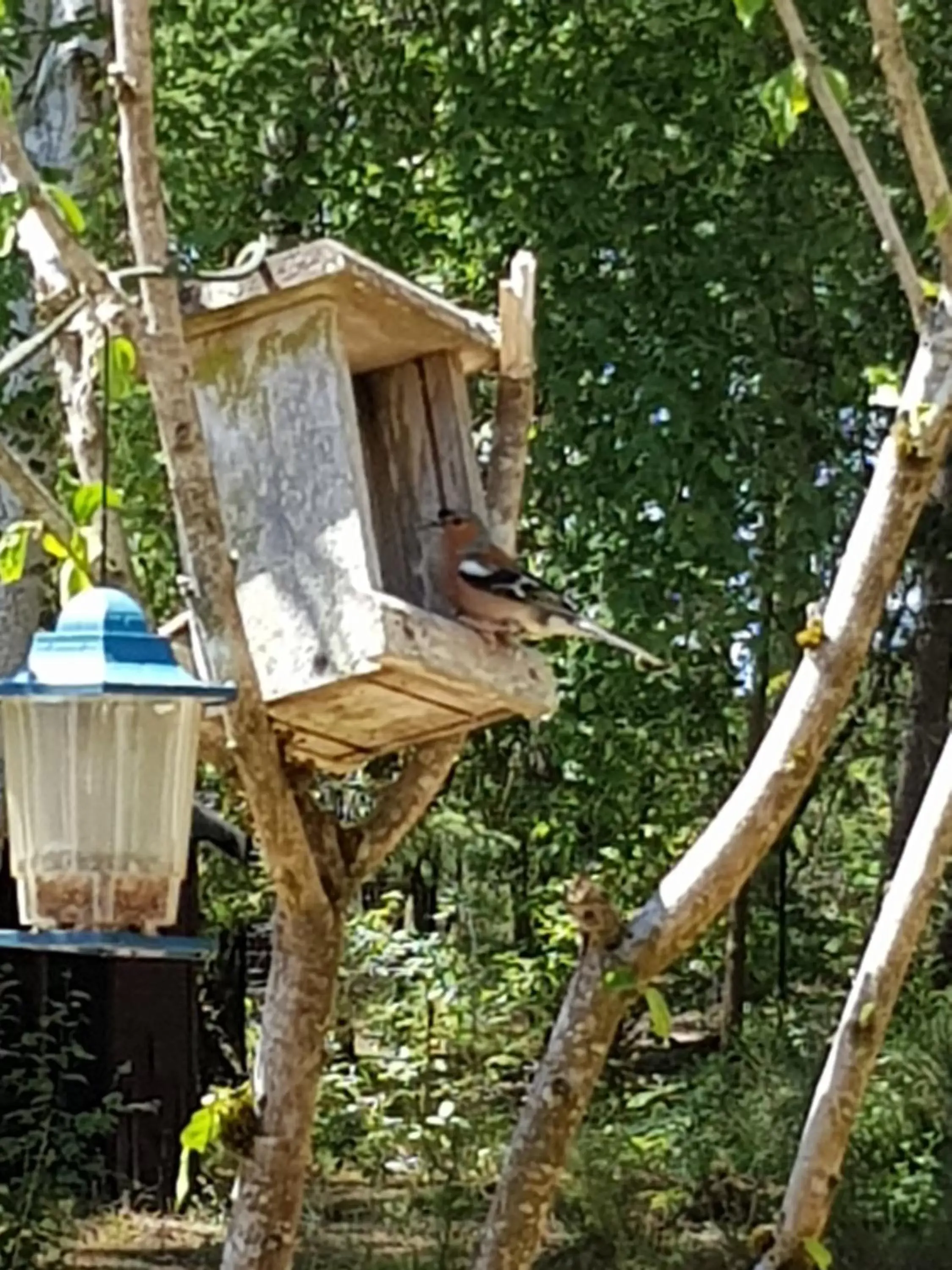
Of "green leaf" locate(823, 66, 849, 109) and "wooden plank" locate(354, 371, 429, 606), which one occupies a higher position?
"green leaf" locate(823, 66, 849, 109)

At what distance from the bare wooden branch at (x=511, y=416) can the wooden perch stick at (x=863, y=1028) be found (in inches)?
25.8

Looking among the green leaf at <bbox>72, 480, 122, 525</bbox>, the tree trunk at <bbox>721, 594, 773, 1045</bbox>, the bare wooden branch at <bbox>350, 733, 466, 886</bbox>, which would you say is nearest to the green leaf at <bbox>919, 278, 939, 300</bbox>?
the bare wooden branch at <bbox>350, 733, 466, 886</bbox>

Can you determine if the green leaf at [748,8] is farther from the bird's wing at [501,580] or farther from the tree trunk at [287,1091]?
the tree trunk at [287,1091]

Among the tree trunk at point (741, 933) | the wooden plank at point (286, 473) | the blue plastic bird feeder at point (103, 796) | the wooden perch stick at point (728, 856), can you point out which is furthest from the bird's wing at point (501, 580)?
the tree trunk at point (741, 933)

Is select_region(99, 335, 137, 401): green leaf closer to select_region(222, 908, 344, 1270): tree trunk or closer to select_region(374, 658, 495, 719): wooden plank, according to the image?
select_region(374, 658, 495, 719): wooden plank

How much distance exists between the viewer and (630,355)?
6.13 m

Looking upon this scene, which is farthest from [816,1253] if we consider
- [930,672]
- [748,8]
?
[930,672]

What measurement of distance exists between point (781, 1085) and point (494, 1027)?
40.5 inches

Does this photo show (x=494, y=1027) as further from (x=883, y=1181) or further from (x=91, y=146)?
(x=91, y=146)

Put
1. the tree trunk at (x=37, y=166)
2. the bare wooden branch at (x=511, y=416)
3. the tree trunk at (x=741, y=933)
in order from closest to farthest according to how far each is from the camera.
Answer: the bare wooden branch at (x=511, y=416), the tree trunk at (x=37, y=166), the tree trunk at (x=741, y=933)

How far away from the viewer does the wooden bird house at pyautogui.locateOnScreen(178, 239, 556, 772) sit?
2527 millimetres

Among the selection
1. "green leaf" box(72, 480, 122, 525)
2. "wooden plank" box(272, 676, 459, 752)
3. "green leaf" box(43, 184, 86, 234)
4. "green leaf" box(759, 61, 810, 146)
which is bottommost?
"wooden plank" box(272, 676, 459, 752)

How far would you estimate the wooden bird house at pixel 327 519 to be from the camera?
99.5 inches

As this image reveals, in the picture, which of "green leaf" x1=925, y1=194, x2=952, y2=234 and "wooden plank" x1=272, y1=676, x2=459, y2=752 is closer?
"green leaf" x1=925, y1=194, x2=952, y2=234
